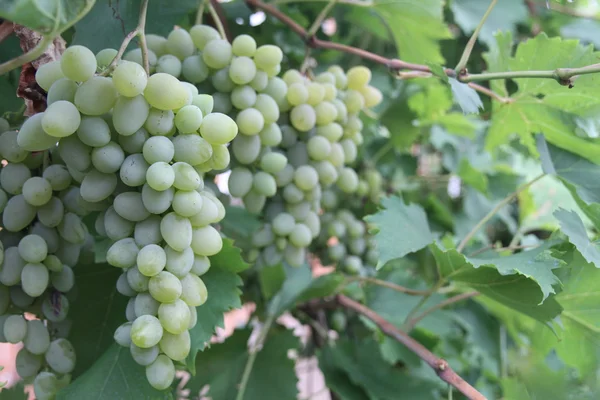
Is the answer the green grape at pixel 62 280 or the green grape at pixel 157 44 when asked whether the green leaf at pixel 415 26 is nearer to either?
the green grape at pixel 157 44

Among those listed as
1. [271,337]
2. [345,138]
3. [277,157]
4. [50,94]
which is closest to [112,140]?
[50,94]

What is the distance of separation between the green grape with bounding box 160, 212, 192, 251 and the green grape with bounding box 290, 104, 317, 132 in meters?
0.19

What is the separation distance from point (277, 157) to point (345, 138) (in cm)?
14

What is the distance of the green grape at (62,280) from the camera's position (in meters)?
0.43

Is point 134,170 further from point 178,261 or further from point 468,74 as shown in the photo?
point 468,74

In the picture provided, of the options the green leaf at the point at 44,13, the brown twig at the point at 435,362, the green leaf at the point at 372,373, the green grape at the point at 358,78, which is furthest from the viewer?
the green leaf at the point at 372,373

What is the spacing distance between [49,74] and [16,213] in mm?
113

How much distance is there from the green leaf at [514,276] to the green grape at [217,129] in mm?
257

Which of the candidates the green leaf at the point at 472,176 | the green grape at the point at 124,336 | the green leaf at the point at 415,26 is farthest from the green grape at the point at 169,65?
the green leaf at the point at 472,176

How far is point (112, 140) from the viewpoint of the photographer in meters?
0.38

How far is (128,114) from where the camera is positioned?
14.1 inches

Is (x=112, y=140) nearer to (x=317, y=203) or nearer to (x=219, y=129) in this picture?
(x=219, y=129)

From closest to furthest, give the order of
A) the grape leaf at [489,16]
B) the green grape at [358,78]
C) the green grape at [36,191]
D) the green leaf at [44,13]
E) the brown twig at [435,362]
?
1. the green leaf at [44,13]
2. the green grape at [36,191]
3. the brown twig at [435,362]
4. the green grape at [358,78]
5. the grape leaf at [489,16]

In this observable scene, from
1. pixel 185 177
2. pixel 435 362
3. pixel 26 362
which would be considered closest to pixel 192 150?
pixel 185 177
